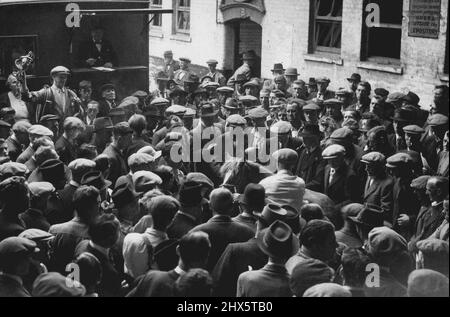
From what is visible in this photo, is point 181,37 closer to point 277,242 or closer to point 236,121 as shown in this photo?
point 236,121

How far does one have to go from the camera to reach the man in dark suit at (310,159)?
835cm

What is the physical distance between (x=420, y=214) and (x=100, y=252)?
3178mm

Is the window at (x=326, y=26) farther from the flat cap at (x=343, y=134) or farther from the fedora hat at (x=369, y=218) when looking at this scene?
the fedora hat at (x=369, y=218)

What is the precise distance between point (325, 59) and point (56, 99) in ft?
20.5

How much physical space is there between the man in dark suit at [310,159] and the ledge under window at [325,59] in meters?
6.12

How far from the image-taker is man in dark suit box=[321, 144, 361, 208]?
7.82 meters

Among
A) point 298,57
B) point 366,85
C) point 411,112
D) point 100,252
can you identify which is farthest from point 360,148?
point 298,57

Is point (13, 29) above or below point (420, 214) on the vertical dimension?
A: above

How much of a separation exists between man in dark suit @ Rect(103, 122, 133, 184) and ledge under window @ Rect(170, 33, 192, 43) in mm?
11647

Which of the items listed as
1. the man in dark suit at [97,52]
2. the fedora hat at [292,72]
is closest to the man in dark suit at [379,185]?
the man in dark suit at [97,52]

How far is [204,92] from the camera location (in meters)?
11.3
